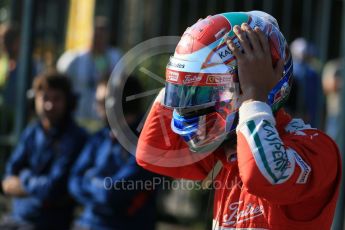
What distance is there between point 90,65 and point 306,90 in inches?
84.0

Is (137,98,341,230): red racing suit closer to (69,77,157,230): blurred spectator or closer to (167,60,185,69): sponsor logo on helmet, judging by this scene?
(167,60,185,69): sponsor logo on helmet

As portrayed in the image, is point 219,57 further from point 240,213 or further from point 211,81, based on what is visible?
point 240,213

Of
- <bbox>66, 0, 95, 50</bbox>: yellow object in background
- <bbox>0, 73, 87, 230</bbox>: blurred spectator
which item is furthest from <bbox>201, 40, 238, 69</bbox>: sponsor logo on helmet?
<bbox>66, 0, 95, 50</bbox>: yellow object in background

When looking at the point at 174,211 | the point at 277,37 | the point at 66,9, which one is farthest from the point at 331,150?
the point at 66,9

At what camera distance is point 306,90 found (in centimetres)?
652

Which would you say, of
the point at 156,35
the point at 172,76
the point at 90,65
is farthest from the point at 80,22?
the point at 172,76

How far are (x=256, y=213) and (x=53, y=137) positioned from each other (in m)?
3.35

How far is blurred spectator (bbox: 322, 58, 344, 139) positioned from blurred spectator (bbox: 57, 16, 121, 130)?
201cm

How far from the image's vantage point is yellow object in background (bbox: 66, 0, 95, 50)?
26.9 ft

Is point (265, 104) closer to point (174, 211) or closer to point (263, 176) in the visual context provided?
point (263, 176)

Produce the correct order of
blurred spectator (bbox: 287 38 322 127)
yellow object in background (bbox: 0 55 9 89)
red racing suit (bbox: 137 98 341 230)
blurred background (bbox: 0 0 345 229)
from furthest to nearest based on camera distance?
yellow object in background (bbox: 0 55 9 89)
blurred spectator (bbox: 287 38 322 127)
blurred background (bbox: 0 0 345 229)
red racing suit (bbox: 137 98 341 230)

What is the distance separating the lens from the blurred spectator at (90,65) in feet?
23.9

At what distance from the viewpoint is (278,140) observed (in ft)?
8.93

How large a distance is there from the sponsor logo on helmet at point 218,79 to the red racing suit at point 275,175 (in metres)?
0.14
